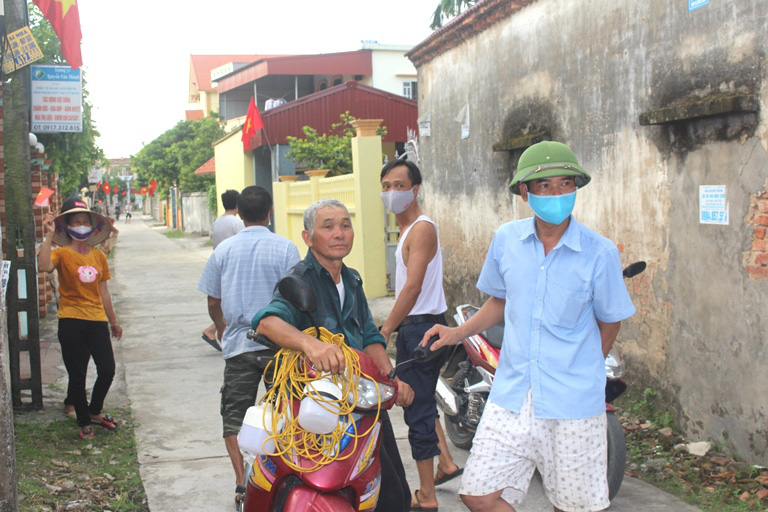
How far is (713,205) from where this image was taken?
17.9ft

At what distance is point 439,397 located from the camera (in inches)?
222

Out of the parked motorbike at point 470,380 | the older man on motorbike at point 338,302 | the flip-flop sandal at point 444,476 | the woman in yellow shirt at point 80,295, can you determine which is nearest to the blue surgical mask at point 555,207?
the older man on motorbike at point 338,302

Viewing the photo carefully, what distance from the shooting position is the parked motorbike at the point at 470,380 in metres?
4.98

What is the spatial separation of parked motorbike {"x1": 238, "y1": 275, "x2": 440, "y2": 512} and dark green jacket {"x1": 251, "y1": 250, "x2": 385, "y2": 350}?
5.9 inches

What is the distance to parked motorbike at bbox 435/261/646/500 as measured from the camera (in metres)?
4.98

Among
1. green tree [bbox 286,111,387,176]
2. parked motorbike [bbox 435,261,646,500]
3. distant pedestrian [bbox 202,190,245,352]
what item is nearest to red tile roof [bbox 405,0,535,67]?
distant pedestrian [bbox 202,190,245,352]

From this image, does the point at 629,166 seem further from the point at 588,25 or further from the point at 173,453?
the point at 173,453

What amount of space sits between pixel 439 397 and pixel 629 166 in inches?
91.3

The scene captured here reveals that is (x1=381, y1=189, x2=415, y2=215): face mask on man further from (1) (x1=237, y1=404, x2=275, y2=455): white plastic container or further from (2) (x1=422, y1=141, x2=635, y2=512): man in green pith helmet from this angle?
(1) (x1=237, y1=404, x2=275, y2=455): white plastic container

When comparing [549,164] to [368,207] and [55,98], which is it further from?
[368,207]

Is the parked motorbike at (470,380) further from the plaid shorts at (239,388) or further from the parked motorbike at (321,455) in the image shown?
the parked motorbike at (321,455)

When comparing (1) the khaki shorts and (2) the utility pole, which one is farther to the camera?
(2) the utility pole

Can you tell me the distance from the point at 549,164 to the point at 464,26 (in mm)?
6629

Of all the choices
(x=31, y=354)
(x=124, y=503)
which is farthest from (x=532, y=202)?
(x=31, y=354)
